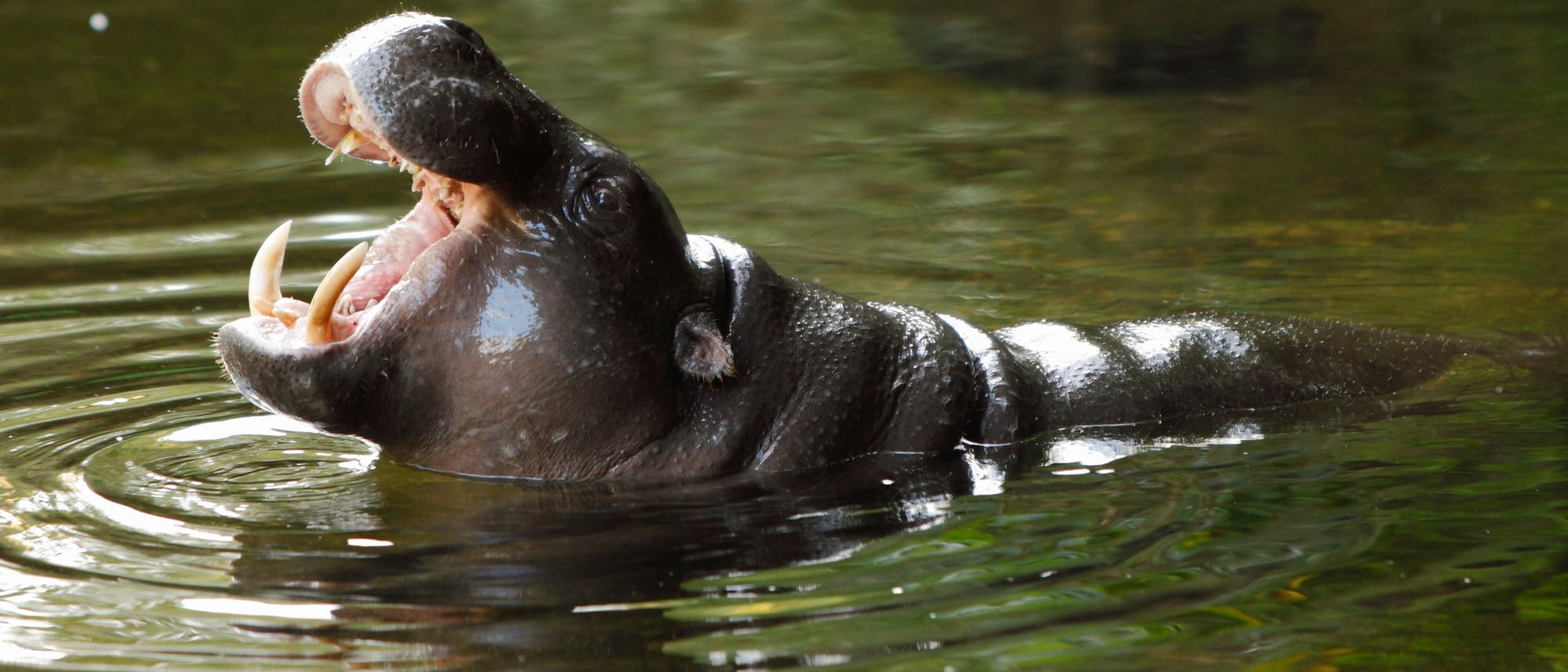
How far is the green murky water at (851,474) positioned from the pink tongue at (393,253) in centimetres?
64

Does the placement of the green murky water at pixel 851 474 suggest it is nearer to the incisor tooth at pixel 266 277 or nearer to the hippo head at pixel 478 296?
the hippo head at pixel 478 296

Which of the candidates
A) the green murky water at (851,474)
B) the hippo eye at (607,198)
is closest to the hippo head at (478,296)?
the hippo eye at (607,198)

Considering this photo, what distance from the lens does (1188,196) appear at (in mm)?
9695

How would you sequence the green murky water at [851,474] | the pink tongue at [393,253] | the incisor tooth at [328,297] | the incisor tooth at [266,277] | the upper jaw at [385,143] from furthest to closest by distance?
the pink tongue at [393,253] < the incisor tooth at [266,277] < the incisor tooth at [328,297] < the upper jaw at [385,143] < the green murky water at [851,474]

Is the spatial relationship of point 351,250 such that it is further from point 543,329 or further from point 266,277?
point 543,329

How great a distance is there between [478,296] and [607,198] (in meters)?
0.46

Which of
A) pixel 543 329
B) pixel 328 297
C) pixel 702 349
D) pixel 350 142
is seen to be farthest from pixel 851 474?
pixel 350 142

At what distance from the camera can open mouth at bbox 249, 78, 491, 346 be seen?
4918mm

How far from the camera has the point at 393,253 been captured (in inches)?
206

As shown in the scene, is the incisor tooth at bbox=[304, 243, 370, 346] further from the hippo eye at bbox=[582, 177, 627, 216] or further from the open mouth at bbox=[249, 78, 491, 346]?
the hippo eye at bbox=[582, 177, 627, 216]

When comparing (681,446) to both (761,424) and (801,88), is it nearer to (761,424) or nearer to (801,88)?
(761,424)

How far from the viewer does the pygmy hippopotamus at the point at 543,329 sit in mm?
4891

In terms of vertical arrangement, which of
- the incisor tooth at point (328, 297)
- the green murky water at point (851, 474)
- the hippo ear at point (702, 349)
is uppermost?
the incisor tooth at point (328, 297)

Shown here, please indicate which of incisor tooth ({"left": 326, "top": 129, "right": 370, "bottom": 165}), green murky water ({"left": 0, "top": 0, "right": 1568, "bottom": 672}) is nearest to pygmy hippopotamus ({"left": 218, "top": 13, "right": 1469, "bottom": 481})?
incisor tooth ({"left": 326, "top": 129, "right": 370, "bottom": 165})
